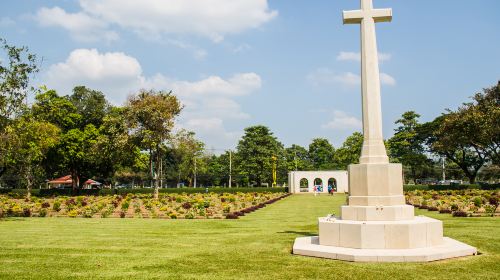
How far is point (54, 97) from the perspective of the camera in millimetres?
46812

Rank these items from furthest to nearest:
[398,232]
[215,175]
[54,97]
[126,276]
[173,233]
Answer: [215,175]
[54,97]
[173,233]
[398,232]
[126,276]

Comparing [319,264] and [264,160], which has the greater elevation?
[264,160]

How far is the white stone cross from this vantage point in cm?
918

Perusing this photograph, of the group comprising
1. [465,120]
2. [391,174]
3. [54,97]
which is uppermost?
[54,97]

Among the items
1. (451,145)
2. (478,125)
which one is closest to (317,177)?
(451,145)

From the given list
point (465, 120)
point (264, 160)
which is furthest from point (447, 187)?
point (264, 160)

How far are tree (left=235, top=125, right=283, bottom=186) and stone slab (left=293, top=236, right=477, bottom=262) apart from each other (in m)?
55.8

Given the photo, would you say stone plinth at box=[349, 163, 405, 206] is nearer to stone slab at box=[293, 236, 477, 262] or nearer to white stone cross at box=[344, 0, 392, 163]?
white stone cross at box=[344, 0, 392, 163]

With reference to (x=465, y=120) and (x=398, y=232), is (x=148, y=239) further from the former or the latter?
(x=465, y=120)

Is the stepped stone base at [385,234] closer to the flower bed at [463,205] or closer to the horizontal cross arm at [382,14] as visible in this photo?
the horizontal cross arm at [382,14]

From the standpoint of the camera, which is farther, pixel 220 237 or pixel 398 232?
pixel 220 237

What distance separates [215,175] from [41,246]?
2925 inches

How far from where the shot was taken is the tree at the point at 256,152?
2542 inches

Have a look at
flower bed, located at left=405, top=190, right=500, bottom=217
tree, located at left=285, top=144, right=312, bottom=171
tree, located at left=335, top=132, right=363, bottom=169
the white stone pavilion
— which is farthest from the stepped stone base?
tree, located at left=285, top=144, right=312, bottom=171
